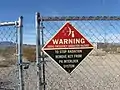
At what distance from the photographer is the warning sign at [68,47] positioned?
17.9 ft

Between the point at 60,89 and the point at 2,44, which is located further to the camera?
the point at 60,89

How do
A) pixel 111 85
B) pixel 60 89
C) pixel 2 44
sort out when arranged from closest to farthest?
pixel 2 44
pixel 60 89
pixel 111 85

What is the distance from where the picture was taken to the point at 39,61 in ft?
18.7

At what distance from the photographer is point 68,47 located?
5465 millimetres

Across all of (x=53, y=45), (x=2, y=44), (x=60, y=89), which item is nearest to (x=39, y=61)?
(x=53, y=45)

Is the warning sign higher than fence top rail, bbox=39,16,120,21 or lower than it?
lower

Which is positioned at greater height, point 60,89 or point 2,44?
point 2,44

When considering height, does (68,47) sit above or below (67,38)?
below

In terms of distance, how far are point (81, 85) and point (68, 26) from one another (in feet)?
22.3

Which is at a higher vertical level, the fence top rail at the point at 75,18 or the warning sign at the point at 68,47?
the fence top rail at the point at 75,18

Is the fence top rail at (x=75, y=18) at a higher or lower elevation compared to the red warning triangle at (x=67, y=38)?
higher

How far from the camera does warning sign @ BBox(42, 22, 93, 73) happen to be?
5453mm

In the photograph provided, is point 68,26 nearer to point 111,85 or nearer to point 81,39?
point 81,39

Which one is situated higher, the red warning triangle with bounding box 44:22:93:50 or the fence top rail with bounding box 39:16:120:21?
the fence top rail with bounding box 39:16:120:21
